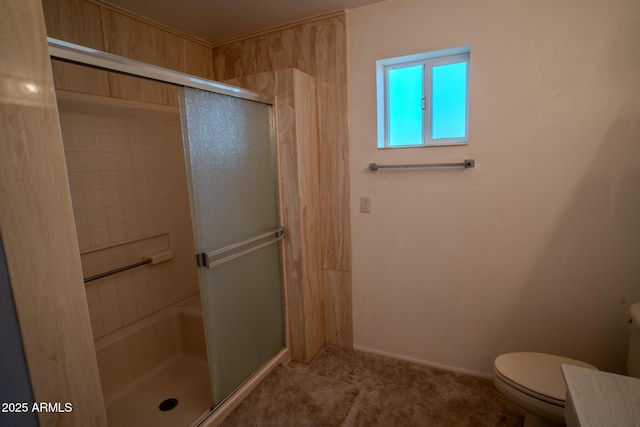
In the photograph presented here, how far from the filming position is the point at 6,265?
2.88 feet

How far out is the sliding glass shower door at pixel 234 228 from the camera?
1.59m

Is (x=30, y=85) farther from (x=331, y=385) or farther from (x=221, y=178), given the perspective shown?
(x=331, y=385)

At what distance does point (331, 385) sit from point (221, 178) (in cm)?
138

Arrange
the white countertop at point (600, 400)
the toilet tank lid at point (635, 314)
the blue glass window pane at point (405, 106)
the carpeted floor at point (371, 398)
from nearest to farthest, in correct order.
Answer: the white countertop at point (600, 400)
the toilet tank lid at point (635, 314)
the carpeted floor at point (371, 398)
the blue glass window pane at point (405, 106)

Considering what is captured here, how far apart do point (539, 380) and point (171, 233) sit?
2.32m

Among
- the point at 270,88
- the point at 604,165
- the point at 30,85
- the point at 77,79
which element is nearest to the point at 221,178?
the point at 270,88

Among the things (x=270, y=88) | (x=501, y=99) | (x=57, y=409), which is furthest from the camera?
(x=270, y=88)

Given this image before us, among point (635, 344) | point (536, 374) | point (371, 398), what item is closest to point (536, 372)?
point (536, 374)

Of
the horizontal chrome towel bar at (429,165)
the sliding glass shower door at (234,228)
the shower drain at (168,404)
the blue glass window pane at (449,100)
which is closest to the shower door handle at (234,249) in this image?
the sliding glass shower door at (234,228)

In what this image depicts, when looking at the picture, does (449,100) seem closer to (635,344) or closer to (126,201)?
(635,344)

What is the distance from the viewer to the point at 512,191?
181 centimetres

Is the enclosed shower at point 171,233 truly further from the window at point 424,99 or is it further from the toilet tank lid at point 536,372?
the toilet tank lid at point 536,372

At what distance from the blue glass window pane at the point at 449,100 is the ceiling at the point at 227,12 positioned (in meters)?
0.62

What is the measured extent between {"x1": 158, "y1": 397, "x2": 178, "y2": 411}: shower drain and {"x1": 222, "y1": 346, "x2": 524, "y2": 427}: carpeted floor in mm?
381
